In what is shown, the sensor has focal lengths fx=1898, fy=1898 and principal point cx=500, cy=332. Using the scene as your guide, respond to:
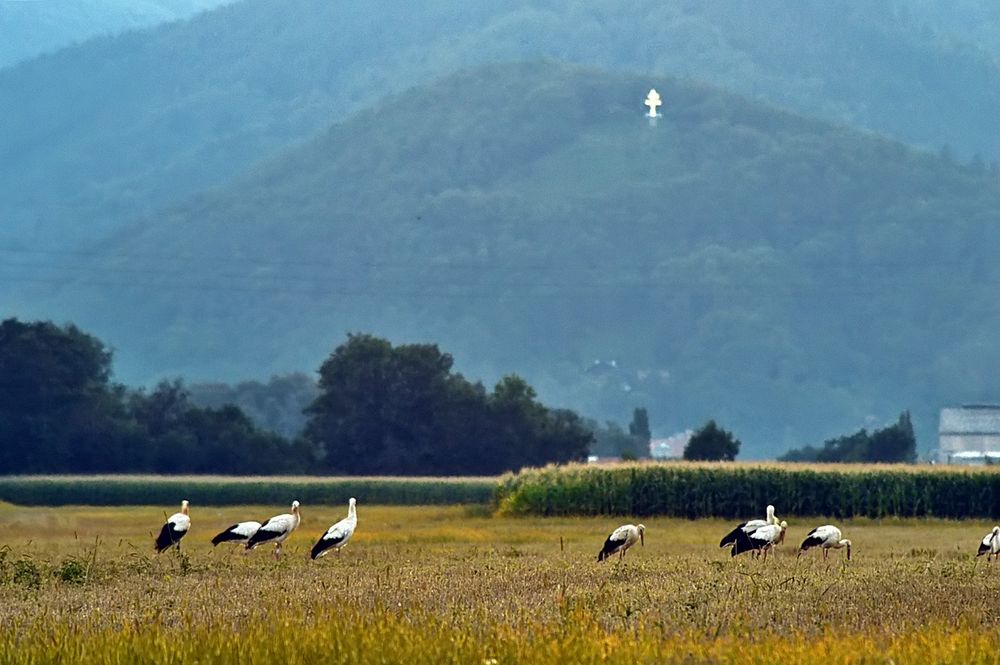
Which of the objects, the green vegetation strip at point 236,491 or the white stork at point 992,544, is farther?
the green vegetation strip at point 236,491

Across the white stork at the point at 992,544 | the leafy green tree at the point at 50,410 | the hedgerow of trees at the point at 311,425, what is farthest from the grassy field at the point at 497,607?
the hedgerow of trees at the point at 311,425

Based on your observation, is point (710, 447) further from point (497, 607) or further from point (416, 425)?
point (497, 607)

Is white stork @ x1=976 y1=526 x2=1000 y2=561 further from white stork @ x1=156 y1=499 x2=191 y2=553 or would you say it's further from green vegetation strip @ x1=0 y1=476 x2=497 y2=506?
green vegetation strip @ x1=0 y1=476 x2=497 y2=506

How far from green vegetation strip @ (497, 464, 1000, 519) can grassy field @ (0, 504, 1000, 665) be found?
23.8 m

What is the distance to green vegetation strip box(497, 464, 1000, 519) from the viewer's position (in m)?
65.2

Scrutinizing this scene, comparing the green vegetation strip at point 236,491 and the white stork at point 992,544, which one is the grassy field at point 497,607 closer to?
the white stork at point 992,544

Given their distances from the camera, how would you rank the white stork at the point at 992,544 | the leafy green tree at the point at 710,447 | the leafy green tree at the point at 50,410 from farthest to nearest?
the leafy green tree at the point at 50,410
the leafy green tree at the point at 710,447
the white stork at the point at 992,544

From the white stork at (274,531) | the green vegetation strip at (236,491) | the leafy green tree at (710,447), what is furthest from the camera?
the leafy green tree at (710,447)

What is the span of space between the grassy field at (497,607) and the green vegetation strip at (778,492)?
2378 centimetres

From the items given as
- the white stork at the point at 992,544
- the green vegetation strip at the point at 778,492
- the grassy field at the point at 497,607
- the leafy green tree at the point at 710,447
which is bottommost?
the grassy field at the point at 497,607

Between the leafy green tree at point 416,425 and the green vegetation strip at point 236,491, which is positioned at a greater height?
the leafy green tree at point 416,425

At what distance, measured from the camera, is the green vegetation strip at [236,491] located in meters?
87.6

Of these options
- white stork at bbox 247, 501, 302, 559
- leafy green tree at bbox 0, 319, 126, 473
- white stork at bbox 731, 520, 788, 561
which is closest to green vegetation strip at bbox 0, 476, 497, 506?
leafy green tree at bbox 0, 319, 126, 473

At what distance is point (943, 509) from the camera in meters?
65.4
